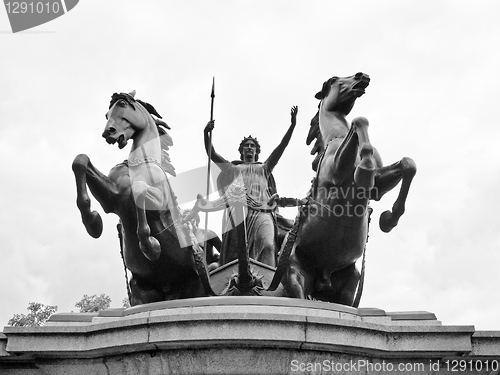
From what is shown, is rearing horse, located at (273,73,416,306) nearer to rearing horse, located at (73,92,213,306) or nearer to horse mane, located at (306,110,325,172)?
horse mane, located at (306,110,325,172)

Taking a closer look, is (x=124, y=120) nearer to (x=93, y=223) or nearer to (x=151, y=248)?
(x=93, y=223)

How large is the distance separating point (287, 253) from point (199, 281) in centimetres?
130

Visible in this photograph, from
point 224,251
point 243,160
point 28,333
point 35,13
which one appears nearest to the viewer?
point 28,333

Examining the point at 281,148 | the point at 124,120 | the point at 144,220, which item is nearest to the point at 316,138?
the point at 281,148

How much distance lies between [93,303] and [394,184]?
24.4m

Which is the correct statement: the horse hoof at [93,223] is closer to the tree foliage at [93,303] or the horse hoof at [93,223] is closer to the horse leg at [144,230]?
the horse leg at [144,230]

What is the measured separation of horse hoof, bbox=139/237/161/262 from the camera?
8.10 meters

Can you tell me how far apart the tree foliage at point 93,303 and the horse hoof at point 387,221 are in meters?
23.4

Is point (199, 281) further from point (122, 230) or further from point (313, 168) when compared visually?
point (313, 168)

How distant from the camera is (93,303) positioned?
3053 centimetres

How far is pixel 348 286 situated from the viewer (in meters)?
8.59

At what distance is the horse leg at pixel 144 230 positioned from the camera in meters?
8.05

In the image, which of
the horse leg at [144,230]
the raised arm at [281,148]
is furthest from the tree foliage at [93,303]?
the horse leg at [144,230]

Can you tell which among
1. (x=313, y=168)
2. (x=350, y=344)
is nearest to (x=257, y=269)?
(x=313, y=168)
